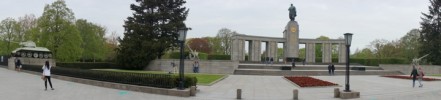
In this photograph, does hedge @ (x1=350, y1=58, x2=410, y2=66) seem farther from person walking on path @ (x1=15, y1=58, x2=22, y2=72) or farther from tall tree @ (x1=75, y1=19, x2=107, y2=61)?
person walking on path @ (x1=15, y1=58, x2=22, y2=72)

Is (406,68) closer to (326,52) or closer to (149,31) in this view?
(326,52)

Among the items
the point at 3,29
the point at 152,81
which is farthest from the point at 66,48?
the point at 152,81

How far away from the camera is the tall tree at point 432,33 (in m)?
52.9

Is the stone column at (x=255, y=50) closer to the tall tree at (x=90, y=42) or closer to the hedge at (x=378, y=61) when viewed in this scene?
the hedge at (x=378, y=61)

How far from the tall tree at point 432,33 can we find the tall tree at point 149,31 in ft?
110

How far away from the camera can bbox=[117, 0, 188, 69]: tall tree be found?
4172 centimetres

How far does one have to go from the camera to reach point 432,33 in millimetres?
55062

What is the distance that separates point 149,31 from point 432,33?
3920 centimetres

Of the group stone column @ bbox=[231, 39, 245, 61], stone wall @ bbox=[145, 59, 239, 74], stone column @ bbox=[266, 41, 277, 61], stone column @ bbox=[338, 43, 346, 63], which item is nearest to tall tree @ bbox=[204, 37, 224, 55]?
stone column @ bbox=[266, 41, 277, 61]

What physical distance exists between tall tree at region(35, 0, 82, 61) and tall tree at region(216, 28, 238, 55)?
3841 cm

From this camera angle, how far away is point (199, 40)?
88.8 metres

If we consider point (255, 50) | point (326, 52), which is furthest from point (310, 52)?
point (255, 50)

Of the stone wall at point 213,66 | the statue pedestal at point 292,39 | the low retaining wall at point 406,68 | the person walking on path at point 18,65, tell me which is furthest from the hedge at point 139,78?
the low retaining wall at point 406,68

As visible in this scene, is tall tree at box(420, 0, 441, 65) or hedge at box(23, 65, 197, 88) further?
tall tree at box(420, 0, 441, 65)
